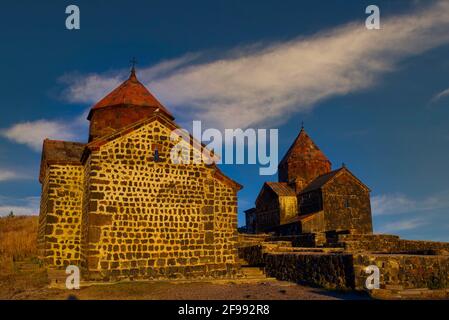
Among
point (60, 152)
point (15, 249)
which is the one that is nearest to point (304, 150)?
point (60, 152)

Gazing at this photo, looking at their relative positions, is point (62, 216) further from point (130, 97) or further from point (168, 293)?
point (168, 293)

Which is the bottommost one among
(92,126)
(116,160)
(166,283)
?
(166,283)

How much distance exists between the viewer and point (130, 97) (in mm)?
19500

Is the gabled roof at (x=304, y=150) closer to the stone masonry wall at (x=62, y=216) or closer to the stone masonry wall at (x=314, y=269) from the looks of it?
the stone masonry wall at (x=314, y=269)

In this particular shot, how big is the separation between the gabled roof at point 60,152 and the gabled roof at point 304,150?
77.3 ft

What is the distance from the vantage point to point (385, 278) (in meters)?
10.2

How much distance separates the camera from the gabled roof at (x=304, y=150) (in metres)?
37.7

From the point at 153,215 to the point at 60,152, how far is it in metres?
5.62

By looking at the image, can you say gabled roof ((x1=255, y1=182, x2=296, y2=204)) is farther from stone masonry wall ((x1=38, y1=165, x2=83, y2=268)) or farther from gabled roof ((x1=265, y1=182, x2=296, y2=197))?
stone masonry wall ((x1=38, y1=165, x2=83, y2=268))

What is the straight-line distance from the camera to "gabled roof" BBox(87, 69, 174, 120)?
19.3 metres
